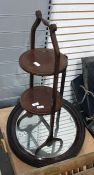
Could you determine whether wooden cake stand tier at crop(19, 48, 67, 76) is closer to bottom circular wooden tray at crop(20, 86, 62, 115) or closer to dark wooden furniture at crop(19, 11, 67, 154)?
dark wooden furniture at crop(19, 11, 67, 154)

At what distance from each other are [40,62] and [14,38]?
305 millimetres

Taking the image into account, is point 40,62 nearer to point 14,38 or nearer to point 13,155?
point 14,38

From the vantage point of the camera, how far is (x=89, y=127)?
153 centimetres

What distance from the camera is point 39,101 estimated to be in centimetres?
125

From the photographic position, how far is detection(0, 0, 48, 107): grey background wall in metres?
1.32

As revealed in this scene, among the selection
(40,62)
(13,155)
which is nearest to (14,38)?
(40,62)

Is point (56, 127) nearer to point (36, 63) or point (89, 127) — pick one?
point (89, 127)

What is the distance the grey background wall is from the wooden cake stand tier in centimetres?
19

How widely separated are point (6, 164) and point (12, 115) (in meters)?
0.24

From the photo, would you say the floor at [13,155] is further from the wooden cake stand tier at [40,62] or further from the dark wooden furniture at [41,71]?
the wooden cake stand tier at [40,62]

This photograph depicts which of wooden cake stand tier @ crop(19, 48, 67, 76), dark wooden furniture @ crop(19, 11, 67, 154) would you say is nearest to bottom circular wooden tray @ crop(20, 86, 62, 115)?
dark wooden furniture @ crop(19, 11, 67, 154)

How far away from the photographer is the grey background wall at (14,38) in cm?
132

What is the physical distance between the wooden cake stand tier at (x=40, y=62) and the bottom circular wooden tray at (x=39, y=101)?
0.55ft

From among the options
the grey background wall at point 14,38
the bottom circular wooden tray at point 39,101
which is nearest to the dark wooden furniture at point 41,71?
the bottom circular wooden tray at point 39,101
